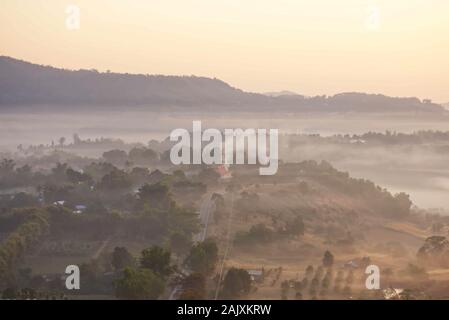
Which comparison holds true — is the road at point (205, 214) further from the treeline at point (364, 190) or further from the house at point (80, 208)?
the treeline at point (364, 190)

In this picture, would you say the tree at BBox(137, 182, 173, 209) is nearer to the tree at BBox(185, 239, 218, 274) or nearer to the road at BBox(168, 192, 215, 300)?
the road at BBox(168, 192, 215, 300)

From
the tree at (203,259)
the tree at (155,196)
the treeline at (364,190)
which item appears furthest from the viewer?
the treeline at (364,190)

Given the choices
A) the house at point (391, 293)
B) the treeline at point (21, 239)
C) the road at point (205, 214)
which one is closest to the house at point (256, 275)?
the house at point (391, 293)

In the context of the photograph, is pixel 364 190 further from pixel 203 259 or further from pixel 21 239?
pixel 21 239

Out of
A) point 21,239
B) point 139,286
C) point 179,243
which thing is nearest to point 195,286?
point 139,286

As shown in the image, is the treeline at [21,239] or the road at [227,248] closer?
the road at [227,248]

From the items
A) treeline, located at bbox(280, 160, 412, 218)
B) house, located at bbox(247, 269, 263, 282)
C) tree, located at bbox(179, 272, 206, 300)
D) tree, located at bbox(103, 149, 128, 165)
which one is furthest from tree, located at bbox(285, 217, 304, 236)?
tree, located at bbox(103, 149, 128, 165)
